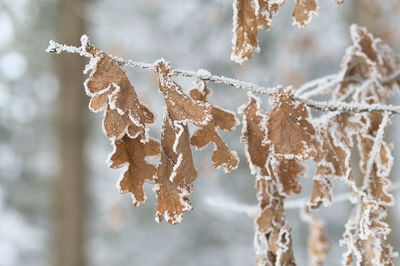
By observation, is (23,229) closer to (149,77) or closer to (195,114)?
Answer: (149,77)

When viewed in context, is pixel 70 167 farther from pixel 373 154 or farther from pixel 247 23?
pixel 247 23

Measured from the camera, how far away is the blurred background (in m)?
7.53

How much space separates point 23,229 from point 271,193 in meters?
11.6

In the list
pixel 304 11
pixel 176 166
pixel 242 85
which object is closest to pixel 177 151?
pixel 176 166

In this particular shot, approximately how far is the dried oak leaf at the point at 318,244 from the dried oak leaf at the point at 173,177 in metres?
1.22

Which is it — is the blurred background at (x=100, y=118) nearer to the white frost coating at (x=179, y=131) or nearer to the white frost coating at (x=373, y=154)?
the white frost coating at (x=373, y=154)

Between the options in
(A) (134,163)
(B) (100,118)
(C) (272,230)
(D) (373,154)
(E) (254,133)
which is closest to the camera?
(A) (134,163)

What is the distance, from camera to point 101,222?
13.0 metres

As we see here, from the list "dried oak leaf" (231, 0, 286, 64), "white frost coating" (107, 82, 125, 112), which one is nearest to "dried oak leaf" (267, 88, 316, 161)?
"dried oak leaf" (231, 0, 286, 64)

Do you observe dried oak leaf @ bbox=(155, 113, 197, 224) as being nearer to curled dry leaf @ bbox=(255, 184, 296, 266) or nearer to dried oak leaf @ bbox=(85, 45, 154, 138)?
dried oak leaf @ bbox=(85, 45, 154, 138)

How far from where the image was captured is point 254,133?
4.85 ft

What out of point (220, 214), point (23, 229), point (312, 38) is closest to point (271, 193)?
point (312, 38)

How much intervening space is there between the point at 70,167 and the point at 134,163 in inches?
253

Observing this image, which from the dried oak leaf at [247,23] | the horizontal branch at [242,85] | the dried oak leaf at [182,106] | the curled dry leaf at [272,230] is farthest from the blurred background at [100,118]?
the dried oak leaf at [182,106]
